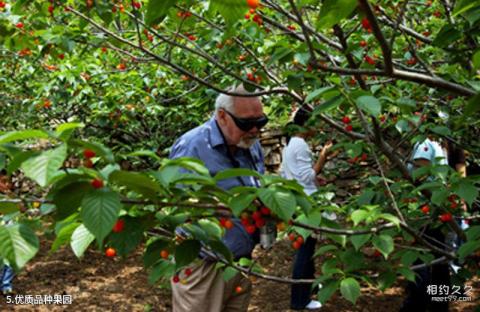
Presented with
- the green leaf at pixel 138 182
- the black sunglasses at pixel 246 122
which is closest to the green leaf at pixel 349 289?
the black sunglasses at pixel 246 122

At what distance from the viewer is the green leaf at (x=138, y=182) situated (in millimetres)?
995

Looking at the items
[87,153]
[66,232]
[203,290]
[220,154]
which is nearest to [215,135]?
[220,154]

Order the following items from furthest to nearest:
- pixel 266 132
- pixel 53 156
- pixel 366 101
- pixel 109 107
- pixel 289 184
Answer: pixel 266 132
pixel 109 107
pixel 366 101
pixel 289 184
pixel 53 156

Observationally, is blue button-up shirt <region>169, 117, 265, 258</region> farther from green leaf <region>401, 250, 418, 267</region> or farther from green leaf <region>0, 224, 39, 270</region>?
green leaf <region>0, 224, 39, 270</region>

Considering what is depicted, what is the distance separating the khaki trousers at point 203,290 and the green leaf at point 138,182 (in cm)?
135

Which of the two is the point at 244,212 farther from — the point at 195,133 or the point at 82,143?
the point at 195,133


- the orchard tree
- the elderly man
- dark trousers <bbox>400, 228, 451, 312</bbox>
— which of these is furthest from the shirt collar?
dark trousers <bbox>400, 228, 451, 312</bbox>

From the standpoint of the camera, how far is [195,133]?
97.5 inches

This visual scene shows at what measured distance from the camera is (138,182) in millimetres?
1034

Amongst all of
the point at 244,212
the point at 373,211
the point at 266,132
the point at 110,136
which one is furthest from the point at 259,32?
the point at 266,132

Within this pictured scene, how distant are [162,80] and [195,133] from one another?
3.03 meters

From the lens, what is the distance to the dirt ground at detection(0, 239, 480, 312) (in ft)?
16.0

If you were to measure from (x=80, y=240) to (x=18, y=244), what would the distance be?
0.23 meters

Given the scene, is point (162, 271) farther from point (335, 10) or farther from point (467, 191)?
point (467, 191)
